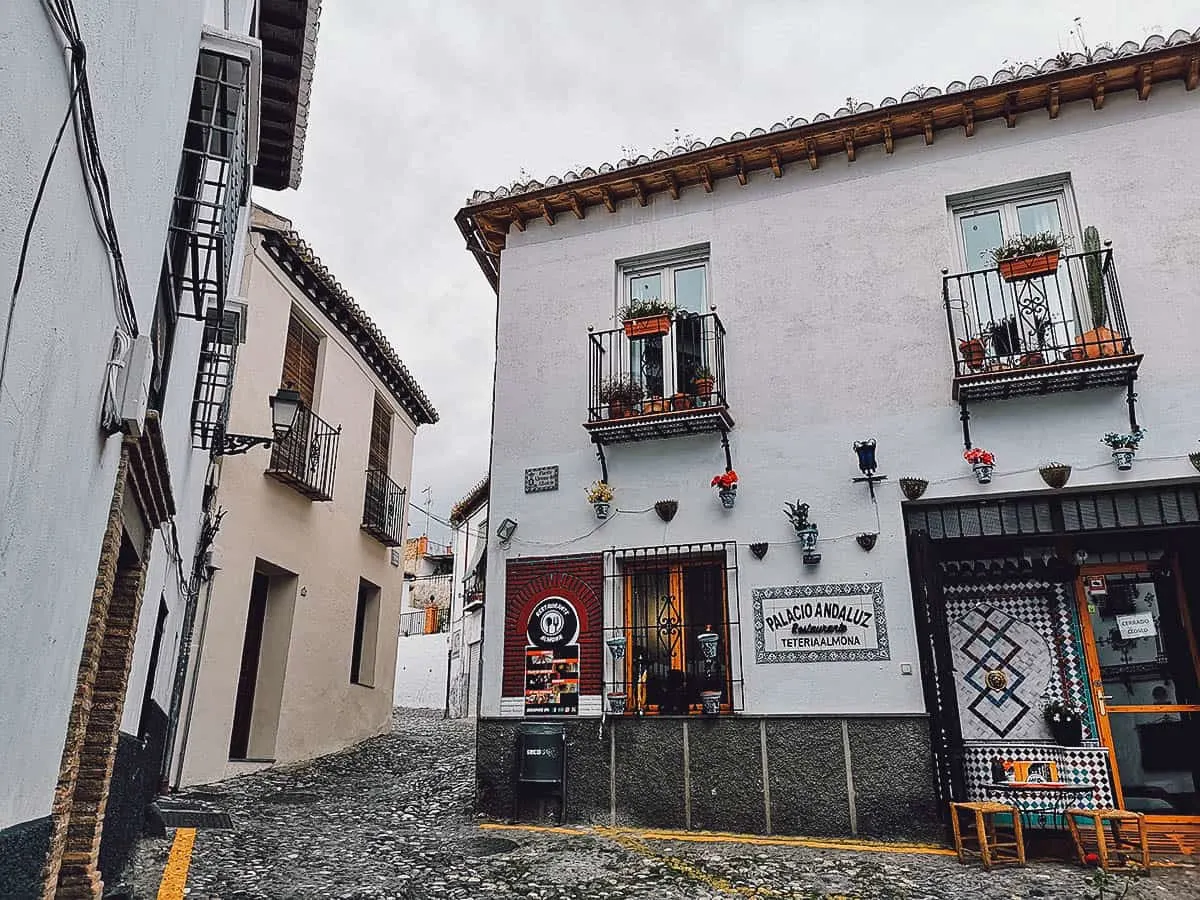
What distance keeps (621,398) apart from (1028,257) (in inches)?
148

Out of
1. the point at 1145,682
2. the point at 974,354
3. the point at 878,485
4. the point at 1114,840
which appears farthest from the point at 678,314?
the point at 1114,840

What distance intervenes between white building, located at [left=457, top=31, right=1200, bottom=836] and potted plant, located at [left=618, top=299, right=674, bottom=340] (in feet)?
0.42

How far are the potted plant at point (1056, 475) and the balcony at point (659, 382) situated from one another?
2673 millimetres

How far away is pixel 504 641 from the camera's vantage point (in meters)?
8.31

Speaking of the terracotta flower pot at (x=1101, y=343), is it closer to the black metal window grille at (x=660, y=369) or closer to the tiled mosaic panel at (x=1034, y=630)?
the tiled mosaic panel at (x=1034, y=630)

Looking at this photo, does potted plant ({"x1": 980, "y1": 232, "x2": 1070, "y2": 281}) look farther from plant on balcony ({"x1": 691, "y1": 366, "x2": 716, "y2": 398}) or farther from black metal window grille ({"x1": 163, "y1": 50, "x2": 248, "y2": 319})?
black metal window grille ({"x1": 163, "y1": 50, "x2": 248, "y2": 319})

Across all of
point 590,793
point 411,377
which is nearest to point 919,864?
point 590,793

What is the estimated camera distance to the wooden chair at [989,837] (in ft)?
19.8

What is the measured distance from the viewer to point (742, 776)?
7.21m

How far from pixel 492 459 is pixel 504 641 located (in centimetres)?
188

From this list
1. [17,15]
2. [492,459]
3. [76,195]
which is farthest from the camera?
[492,459]

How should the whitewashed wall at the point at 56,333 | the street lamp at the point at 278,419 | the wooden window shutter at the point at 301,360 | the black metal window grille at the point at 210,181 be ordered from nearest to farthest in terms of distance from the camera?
the whitewashed wall at the point at 56,333, the black metal window grille at the point at 210,181, the street lamp at the point at 278,419, the wooden window shutter at the point at 301,360

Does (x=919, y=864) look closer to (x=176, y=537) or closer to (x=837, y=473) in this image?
(x=837, y=473)

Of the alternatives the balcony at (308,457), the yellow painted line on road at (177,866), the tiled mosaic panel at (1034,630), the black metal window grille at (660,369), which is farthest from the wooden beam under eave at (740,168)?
the yellow painted line on road at (177,866)
